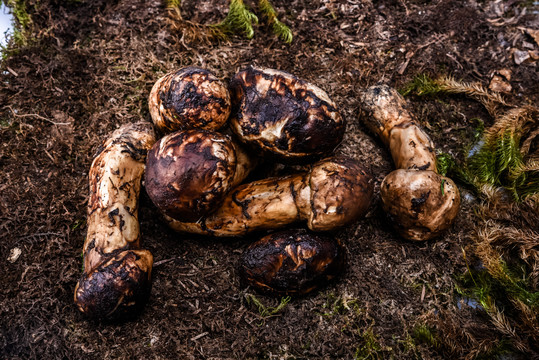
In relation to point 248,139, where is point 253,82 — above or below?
above

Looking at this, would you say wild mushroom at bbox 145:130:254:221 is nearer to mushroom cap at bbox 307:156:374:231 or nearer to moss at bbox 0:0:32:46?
mushroom cap at bbox 307:156:374:231

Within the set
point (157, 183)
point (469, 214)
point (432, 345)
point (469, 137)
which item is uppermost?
point (157, 183)

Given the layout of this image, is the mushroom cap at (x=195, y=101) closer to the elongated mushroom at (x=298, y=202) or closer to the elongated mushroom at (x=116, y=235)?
the elongated mushroom at (x=116, y=235)

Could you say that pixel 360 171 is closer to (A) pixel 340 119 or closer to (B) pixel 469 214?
(A) pixel 340 119

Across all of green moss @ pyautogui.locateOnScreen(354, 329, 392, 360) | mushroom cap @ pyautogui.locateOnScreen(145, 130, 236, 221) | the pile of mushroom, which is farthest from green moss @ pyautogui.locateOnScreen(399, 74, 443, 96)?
green moss @ pyautogui.locateOnScreen(354, 329, 392, 360)

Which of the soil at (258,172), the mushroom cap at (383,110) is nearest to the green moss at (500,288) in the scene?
the soil at (258,172)

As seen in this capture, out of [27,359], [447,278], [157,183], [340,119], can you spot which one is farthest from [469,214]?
[27,359]
